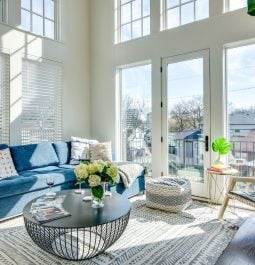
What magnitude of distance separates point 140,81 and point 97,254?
10.5ft

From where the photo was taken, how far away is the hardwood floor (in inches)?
52.4

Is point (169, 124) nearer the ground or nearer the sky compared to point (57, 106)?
nearer the ground

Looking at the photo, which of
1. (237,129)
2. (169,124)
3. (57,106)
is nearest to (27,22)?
(57,106)

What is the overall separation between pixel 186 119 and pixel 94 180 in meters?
2.31

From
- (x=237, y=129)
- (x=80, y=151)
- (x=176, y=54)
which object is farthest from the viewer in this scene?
(x=80, y=151)

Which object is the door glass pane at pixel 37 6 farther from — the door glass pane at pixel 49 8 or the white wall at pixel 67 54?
the white wall at pixel 67 54

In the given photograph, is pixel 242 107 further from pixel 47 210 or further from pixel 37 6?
pixel 37 6

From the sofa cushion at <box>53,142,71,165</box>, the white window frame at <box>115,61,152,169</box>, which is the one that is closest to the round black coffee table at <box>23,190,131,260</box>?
the sofa cushion at <box>53,142,71,165</box>

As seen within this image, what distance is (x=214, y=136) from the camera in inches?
148

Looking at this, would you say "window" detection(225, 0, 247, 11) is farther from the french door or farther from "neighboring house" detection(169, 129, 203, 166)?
"neighboring house" detection(169, 129, 203, 166)

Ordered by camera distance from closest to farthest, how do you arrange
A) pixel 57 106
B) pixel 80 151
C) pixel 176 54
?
pixel 176 54 < pixel 80 151 < pixel 57 106

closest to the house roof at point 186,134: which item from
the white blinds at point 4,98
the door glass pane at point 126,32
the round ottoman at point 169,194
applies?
the round ottoman at point 169,194

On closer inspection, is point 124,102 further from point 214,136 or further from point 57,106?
point 214,136

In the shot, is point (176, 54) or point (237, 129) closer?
point (237, 129)
